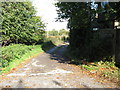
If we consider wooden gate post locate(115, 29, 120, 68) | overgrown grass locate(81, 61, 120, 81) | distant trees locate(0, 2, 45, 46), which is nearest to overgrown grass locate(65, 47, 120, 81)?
overgrown grass locate(81, 61, 120, 81)

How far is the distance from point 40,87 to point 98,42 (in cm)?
471

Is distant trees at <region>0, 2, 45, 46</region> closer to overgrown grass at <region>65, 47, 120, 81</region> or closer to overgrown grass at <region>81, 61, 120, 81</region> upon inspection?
overgrown grass at <region>65, 47, 120, 81</region>

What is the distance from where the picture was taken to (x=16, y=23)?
34.0 ft

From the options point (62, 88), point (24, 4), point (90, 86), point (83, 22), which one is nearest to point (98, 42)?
point (83, 22)

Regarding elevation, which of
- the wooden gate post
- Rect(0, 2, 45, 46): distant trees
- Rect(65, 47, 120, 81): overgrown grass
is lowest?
Rect(65, 47, 120, 81): overgrown grass

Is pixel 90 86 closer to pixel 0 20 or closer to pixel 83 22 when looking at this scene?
pixel 83 22

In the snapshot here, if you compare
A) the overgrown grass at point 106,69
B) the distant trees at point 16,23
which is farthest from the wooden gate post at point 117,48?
the distant trees at point 16,23

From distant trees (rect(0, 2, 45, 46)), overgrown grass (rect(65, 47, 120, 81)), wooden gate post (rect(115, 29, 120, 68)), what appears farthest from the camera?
distant trees (rect(0, 2, 45, 46))

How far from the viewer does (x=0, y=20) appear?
9008 mm

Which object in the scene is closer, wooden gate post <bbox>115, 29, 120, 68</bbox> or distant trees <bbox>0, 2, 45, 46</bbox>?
wooden gate post <bbox>115, 29, 120, 68</bbox>

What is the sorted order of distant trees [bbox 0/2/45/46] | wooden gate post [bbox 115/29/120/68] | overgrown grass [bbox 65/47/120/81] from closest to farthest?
overgrown grass [bbox 65/47/120/81] < wooden gate post [bbox 115/29/120/68] < distant trees [bbox 0/2/45/46]

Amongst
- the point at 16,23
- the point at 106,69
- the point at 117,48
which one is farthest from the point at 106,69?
the point at 16,23

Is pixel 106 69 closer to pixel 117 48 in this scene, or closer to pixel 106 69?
pixel 106 69

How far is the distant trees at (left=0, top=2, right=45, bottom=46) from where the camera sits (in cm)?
974
